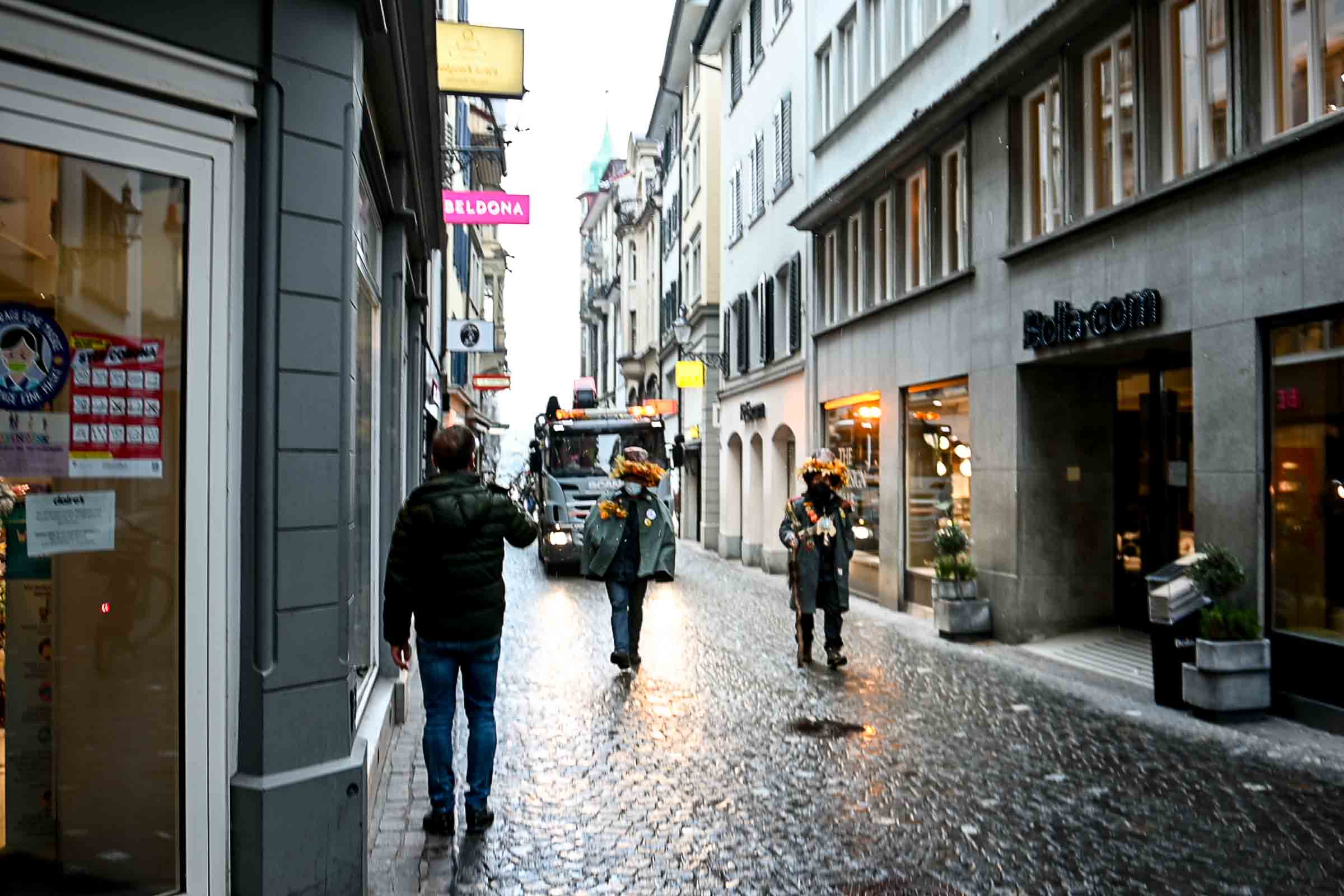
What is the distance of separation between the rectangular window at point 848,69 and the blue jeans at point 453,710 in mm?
13966

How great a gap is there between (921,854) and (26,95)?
478 cm

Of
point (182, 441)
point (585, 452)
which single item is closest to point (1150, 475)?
point (182, 441)

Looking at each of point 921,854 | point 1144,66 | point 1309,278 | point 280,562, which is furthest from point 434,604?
point 1144,66

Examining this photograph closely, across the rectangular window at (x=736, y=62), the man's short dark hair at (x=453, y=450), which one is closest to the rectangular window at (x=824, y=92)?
the rectangular window at (x=736, y=62)

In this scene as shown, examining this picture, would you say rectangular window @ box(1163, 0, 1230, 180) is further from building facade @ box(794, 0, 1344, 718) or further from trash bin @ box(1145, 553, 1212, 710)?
trash bin @ box(1145, 553, 1212, 710)

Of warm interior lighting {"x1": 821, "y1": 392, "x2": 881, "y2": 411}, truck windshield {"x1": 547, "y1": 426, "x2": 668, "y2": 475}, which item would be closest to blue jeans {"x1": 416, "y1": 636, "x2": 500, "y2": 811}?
warm interior lighting {"x1": 821, "y1": 392, "x2": 881, "y2": 411}

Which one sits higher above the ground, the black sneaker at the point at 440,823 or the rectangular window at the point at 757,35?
the rectangular window at the point at 757,35

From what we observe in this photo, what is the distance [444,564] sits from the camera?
544 centimetres

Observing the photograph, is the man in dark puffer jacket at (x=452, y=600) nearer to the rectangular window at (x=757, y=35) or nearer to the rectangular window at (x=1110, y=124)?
the rectangular window at (x=1110, y=124)

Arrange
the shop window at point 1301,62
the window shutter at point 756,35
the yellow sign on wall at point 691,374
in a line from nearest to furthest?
the shop window at point 1301,62
the window shutter at point 756,35
the yellow sign on wall at point 691,374

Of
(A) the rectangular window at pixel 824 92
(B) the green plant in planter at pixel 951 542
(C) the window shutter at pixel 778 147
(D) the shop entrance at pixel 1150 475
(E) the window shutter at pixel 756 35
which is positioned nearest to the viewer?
(D) the shop entrance at pixel 1150 475

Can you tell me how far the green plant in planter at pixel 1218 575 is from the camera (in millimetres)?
8492

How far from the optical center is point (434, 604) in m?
5.46

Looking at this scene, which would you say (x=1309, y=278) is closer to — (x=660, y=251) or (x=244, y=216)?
(x=244, y=216)
